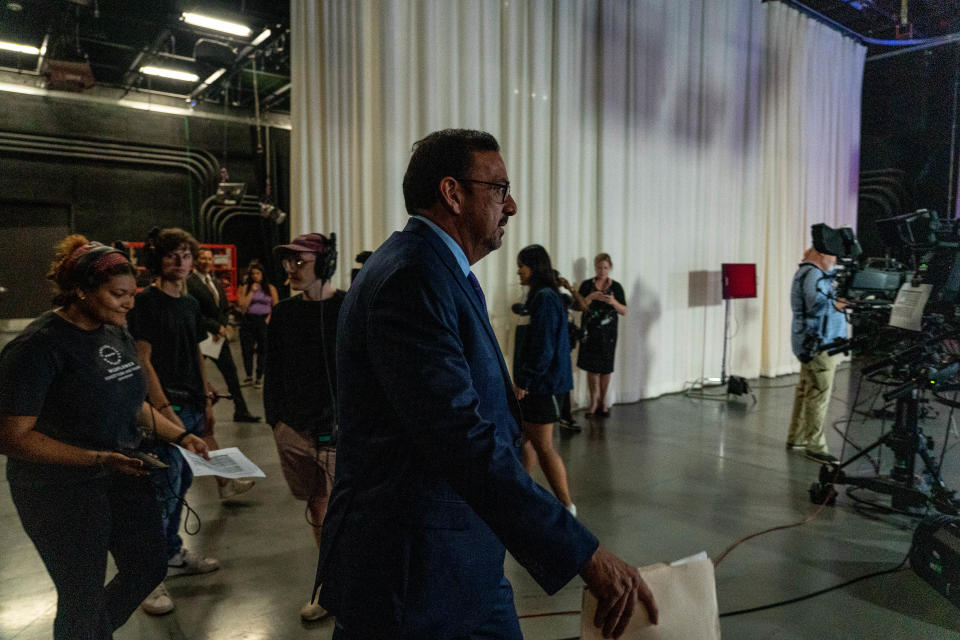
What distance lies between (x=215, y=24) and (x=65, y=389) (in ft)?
22.7

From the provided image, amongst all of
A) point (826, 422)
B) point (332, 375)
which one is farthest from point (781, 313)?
point (332, 375)

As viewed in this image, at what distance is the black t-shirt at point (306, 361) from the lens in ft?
8.19

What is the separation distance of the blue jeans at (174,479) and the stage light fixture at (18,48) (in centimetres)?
898

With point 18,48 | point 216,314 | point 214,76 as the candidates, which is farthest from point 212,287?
point 214,76

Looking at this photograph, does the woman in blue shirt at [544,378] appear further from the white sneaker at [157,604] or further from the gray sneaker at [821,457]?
the gray sneaker at [821,457]

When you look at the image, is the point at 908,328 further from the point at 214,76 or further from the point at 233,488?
the point at 214,76

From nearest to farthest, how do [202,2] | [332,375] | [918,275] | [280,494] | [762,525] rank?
[332,375] < [918,275] < [762,525] < [280,494] < [202,2]

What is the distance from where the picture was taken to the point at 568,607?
2629 millimetres

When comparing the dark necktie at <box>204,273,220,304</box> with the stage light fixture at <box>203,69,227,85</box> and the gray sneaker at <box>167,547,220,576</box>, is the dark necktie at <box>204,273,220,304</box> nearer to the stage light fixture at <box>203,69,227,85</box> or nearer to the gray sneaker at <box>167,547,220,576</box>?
the gray sneaker at <box>167,547,220,576</box>

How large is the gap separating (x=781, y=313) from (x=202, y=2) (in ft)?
27.7

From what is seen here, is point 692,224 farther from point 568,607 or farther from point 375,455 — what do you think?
point 375,455

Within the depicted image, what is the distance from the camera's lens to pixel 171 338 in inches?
113

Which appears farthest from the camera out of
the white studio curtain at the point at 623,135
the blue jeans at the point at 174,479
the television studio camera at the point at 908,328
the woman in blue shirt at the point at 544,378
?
the white studio curtain at the point at 623,135

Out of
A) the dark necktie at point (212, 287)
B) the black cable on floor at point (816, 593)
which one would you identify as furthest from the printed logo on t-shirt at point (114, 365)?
the dark necktie at point (212, 287)
